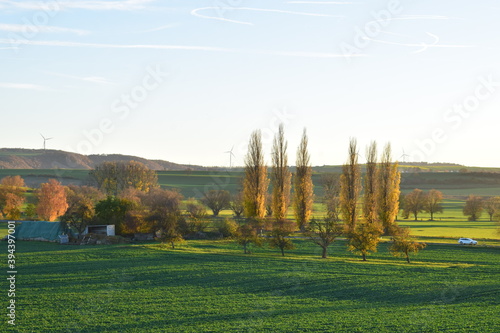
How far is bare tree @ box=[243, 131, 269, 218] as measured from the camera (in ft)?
259

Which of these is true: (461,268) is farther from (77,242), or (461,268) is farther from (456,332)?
(77,242)

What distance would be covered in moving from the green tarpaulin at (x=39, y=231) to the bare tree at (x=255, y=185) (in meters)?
26.2

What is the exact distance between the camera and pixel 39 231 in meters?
72.6

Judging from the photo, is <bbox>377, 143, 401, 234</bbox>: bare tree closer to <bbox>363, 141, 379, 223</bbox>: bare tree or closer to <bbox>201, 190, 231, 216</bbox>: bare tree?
<bbox>363, 141, 379, 223</bbox>: bare tree

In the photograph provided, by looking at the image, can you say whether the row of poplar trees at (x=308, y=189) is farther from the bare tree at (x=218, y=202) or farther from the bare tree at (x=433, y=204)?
the bare tree at (x=433, y=204)

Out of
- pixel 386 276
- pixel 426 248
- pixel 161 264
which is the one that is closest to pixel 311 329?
pixel 386 276

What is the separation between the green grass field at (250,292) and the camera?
2958 cm

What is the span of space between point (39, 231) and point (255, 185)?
30.4 meters

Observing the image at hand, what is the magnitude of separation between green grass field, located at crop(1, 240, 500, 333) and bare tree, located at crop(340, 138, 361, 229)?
709 inches

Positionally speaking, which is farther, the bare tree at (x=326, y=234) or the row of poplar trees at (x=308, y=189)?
the row of poplar trees at (x=308, y=189)

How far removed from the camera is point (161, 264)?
49.5m

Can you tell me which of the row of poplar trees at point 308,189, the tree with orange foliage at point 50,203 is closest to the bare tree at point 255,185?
the row of poplar trees at point 308,189

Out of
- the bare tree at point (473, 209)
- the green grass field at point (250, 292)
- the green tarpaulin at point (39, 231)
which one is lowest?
the green grass field at point (250, 292)

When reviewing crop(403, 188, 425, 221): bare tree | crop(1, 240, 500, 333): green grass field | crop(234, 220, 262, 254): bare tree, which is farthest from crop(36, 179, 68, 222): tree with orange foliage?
crop(403, 188, 425, 221): bare tree
